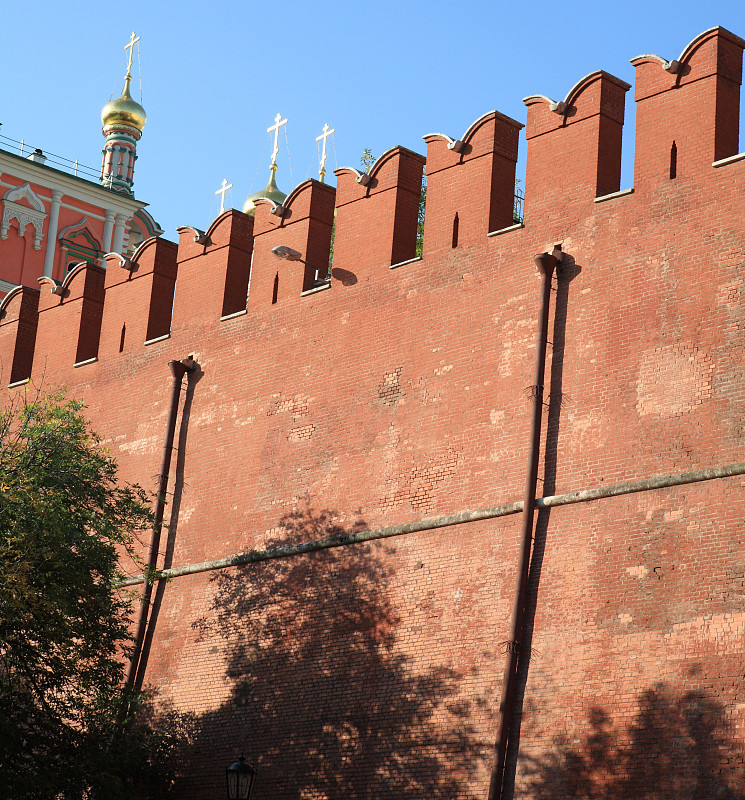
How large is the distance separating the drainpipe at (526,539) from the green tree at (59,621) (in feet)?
13.3

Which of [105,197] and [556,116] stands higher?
[105,197]

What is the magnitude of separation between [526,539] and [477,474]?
3.76 feet

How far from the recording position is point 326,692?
15.6m

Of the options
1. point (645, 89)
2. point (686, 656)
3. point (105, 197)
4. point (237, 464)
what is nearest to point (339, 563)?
point (237, 464)

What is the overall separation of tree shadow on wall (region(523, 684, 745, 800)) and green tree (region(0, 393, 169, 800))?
474 cm

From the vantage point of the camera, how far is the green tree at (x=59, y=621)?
1463 centimetres

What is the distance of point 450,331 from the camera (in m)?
16.2

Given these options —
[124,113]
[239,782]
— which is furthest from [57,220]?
[239,782]

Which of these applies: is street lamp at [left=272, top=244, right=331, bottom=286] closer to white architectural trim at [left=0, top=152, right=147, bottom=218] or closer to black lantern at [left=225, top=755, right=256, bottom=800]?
black lantern at [left=225, top=755, right=256, bottom=800]

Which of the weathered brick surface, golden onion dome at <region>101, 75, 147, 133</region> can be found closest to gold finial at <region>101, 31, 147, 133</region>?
golden onion dome at <region>101, 75, 147, 133</region>

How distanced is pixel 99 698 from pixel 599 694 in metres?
5.61

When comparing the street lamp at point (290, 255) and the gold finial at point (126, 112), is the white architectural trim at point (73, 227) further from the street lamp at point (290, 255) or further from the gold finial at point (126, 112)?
the street lamp at point (290, 255)

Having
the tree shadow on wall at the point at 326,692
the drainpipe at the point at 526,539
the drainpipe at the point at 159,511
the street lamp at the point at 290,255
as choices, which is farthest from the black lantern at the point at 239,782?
the street lamp at the point at 290,255

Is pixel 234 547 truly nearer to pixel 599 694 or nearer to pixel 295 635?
pixel 295 635
